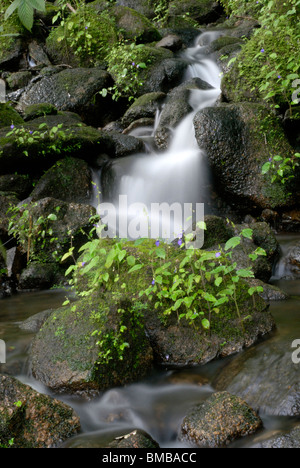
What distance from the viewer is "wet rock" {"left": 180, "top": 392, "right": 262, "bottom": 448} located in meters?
2.39

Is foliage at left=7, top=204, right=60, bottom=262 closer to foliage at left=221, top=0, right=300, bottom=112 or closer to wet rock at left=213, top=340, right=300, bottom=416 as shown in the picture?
wet rock at left=213, top=340, right=300, bottom=416

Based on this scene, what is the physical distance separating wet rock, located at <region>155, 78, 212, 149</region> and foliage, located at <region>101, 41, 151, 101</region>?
129 centimetres

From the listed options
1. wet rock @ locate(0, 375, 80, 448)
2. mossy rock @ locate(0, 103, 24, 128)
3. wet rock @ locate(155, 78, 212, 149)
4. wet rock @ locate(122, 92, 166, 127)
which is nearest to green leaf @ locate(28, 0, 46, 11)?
wet rock @ locate(0, 375, 80, 448)

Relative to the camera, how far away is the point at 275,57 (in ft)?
21.1

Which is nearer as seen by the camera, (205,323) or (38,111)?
(205,323)

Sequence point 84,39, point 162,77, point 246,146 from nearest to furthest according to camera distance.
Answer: point 246,146, point 162,77, point 84,39

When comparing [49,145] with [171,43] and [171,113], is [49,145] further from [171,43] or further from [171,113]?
[171,43]

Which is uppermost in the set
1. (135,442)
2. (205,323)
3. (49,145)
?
(49,145)

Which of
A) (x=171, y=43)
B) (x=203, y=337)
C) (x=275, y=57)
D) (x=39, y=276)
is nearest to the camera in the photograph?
(x=203, y=337)

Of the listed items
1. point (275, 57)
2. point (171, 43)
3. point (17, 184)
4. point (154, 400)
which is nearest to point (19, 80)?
point (171, 43)

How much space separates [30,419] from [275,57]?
20.0 ft
